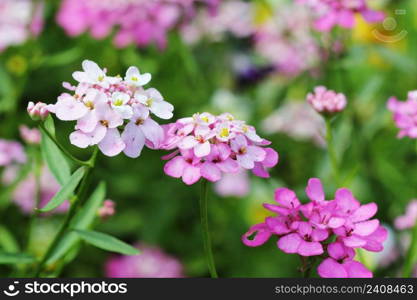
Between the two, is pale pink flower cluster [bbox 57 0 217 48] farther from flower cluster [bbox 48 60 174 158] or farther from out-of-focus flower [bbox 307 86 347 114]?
flower cluster [bbox 48 60 174 158]

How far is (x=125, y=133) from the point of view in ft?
A: 2.99

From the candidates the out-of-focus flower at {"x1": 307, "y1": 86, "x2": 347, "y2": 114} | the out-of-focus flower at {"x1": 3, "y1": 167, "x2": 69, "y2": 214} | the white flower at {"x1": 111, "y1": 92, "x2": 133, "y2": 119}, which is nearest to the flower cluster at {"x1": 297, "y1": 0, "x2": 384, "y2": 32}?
the out-of-focus flower at {"x1": 307, "y1": 86, "x2": 347, "y2": 114}

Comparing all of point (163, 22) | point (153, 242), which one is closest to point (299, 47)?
point (163, 22)

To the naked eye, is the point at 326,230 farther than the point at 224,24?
No

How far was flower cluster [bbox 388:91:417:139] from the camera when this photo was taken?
1.22 metres

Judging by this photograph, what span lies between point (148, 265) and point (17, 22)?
2.80 ft

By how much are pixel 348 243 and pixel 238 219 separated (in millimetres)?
1302

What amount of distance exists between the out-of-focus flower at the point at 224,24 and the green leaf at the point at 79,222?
126cm

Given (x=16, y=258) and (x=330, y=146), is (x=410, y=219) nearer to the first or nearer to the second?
(x=330, y=146)

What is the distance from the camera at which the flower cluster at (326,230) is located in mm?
902

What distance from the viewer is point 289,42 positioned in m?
2.46

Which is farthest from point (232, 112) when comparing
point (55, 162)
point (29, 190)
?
point (55, 162)

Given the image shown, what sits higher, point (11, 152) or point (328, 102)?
point (11, 152)

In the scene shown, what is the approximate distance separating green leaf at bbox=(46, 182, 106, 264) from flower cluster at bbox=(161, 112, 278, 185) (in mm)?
347
